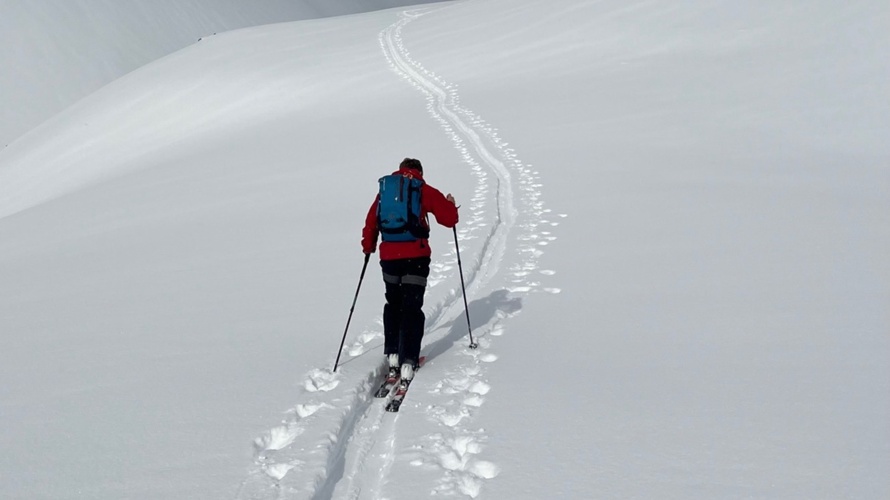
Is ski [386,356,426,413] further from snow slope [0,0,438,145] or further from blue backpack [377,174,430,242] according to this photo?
snow slope [0,0,438,145]

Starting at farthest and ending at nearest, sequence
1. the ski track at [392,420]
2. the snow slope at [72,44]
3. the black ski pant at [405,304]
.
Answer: the snow slope at [72,44]
the black ski pant at [405,304]
the ski track at [392,420]

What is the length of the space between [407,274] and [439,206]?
51 cm

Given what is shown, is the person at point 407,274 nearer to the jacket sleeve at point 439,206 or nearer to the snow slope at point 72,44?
the jacket sleeve at point 439,206

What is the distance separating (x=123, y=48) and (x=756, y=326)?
66498 millimetres

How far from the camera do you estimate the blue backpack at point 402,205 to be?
4.47m

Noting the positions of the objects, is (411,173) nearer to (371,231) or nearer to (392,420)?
(371,231)

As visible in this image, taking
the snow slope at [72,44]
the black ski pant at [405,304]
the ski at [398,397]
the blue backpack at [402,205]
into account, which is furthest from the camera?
the snow slope at [72,44]

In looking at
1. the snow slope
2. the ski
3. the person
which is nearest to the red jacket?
the person

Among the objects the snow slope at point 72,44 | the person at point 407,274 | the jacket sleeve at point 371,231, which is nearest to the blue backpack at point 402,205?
the person at point 407,274

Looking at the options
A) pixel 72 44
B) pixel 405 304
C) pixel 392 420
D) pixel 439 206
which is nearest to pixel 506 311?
pixel 405 304

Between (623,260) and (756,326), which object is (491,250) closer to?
(623,260)

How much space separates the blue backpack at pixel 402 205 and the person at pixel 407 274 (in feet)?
0.14

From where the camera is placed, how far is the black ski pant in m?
4.61

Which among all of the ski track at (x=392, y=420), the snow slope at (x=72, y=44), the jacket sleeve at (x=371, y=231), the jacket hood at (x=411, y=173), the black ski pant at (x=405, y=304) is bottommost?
the ski track at (x=392, y=420)
